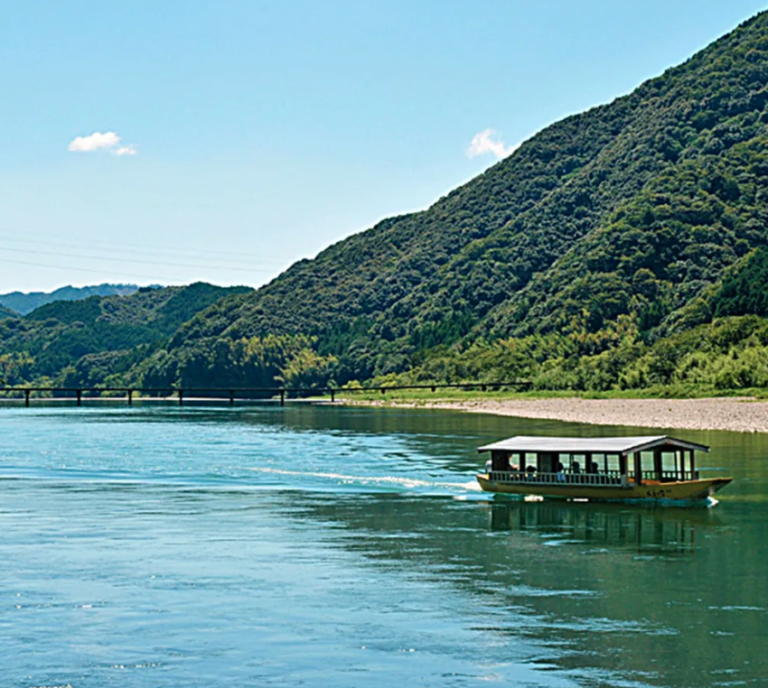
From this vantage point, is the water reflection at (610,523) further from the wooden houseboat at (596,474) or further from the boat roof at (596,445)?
the boat roof at (596,445)

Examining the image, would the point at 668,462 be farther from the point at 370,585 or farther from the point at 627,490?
the point at 370,585

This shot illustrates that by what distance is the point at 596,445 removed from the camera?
49.8m

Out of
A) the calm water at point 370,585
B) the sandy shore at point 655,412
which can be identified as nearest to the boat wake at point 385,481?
the calm water at point 370,585

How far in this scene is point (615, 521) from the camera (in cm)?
4466

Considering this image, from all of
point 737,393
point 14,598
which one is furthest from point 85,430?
point 14,598

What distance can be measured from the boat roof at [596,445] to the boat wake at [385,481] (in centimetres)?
358

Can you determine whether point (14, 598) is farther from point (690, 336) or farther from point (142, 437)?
point (690, 336)

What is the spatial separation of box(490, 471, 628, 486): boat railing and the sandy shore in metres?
40.7

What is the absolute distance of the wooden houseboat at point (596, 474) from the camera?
48.0 metres

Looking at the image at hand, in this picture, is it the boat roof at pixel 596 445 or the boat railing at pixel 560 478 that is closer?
the boat roof at pixel 596 445

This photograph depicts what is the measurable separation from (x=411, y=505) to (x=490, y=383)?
14555 centimetres

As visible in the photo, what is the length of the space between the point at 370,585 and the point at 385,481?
27037 millimetres

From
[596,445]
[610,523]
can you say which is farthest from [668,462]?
[610,523]

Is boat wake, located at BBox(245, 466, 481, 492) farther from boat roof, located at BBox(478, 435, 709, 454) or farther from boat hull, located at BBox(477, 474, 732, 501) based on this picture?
boat hull, located at BBox(477, 474, 732, 501)
